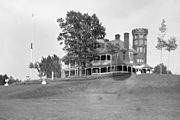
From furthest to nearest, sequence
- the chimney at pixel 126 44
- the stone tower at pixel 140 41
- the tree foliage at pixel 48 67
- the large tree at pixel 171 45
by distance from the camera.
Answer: the tree foliage at pixel 48 67 → the stone tower at pixel 140 41 → the chimney at pixel 126 44 → the large tree at pixel 171 45

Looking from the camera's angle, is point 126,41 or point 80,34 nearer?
point 80,34

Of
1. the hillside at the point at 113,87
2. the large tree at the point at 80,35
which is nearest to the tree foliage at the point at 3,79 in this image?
the large tree at the point at 80,35

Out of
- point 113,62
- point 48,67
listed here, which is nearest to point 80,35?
point 113,62

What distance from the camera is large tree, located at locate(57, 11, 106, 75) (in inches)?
2101

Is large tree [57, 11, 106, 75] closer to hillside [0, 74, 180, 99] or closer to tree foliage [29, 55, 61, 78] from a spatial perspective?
hillside [0, 74, 180, 99]

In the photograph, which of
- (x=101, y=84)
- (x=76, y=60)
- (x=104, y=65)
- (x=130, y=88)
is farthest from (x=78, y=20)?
(x=130, y=88)

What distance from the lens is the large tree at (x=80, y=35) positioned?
53375mm

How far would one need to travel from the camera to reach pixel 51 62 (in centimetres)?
10494

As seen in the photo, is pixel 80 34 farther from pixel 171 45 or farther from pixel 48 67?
pixel 48 67

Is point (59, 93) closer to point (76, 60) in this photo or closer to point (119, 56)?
point (76, 60)

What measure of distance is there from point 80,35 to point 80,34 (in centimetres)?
35

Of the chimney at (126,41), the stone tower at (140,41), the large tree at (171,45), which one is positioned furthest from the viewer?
the stone tower at (140,41)

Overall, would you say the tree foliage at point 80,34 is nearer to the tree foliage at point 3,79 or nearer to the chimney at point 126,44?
the chimney at point 126,44

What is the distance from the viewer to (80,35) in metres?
54.2
